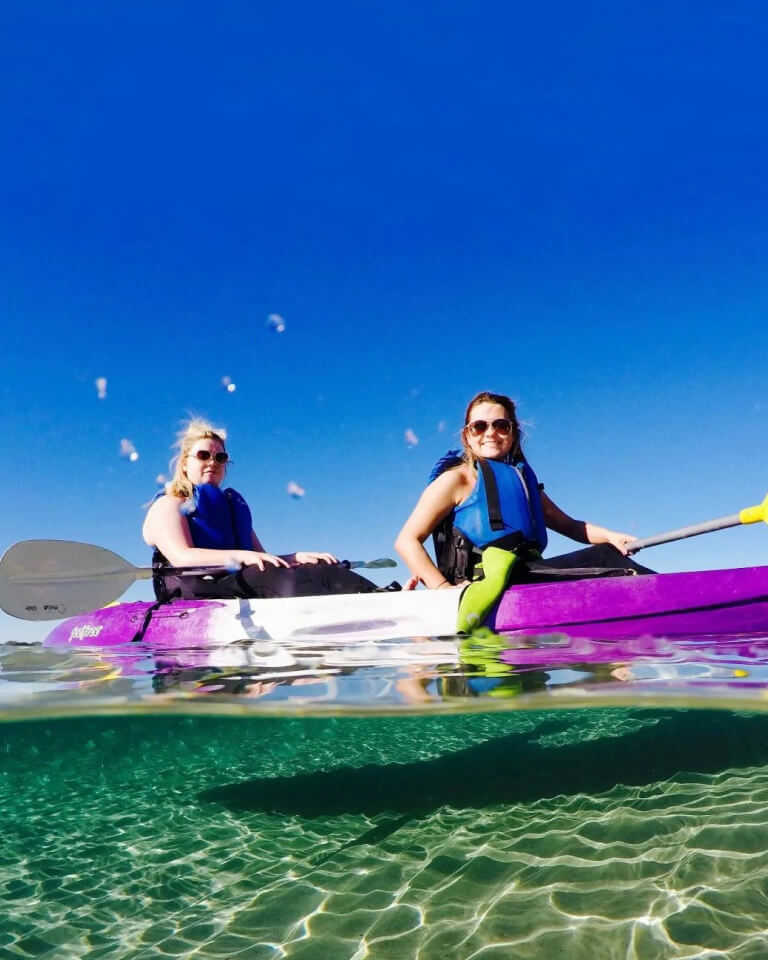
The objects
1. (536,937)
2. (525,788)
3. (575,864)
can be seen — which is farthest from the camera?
(525,788)

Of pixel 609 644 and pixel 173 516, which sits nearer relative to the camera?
pixel 609 644

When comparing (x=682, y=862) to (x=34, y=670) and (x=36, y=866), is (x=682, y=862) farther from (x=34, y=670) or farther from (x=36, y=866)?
(x=34, y=670)

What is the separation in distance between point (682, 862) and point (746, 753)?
8.96ft

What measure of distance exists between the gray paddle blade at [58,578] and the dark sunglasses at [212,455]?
1255 millimetres

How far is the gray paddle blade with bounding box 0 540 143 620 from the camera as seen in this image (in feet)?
20.1

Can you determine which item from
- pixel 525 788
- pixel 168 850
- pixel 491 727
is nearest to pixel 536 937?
pixel 525 788

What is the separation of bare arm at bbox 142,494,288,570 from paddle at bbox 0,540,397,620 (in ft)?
1.15

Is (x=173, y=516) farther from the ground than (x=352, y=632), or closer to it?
farther from the ground

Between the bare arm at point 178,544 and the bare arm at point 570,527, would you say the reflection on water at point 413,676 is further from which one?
the bare arm at point 570,527

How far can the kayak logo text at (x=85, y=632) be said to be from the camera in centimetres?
600

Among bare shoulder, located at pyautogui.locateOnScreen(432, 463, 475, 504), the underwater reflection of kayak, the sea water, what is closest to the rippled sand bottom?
the sea water

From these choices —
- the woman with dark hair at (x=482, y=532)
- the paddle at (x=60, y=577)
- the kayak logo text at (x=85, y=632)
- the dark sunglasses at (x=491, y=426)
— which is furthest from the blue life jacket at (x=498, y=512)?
the kayak logo text at (x=85, y=632)

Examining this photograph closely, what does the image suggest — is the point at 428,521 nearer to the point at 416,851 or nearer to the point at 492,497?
the point at 492,497

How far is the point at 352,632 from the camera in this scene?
494 cm
